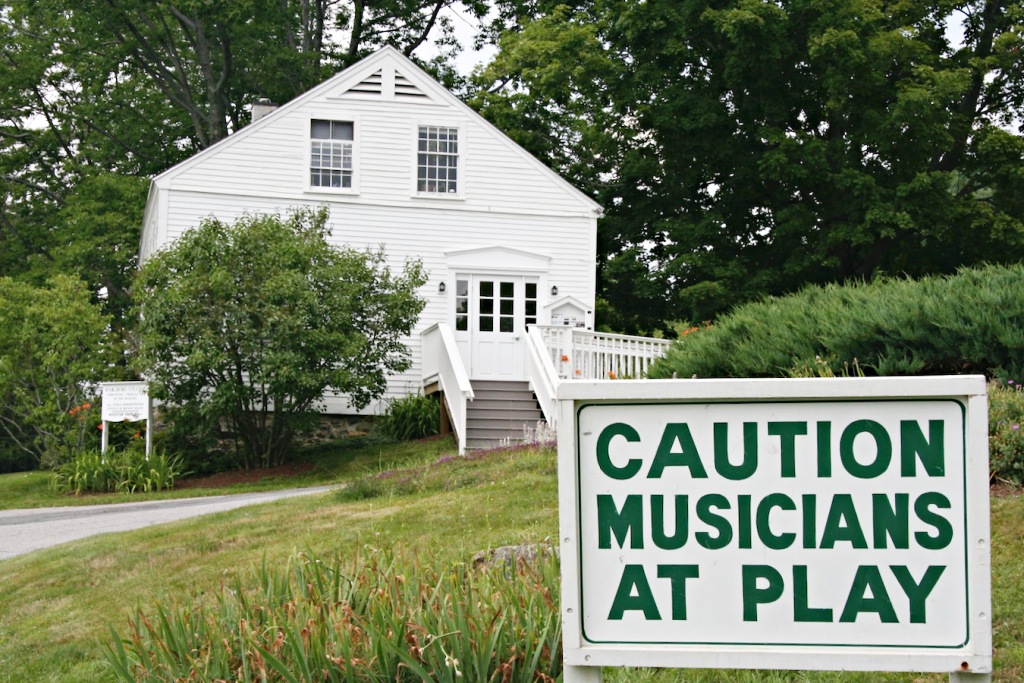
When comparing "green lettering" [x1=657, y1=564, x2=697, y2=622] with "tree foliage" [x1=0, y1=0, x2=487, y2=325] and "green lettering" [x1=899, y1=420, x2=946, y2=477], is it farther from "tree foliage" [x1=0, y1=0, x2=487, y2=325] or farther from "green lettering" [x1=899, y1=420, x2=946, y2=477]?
"tree foliage" [x1=0, y1=0, x2=487, y2=325]

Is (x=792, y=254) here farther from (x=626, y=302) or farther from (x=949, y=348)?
(x=949, y=348)

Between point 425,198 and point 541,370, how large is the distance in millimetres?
5947

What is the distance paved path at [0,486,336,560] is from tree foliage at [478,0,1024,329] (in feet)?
39.7

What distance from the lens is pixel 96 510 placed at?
15.4 meters

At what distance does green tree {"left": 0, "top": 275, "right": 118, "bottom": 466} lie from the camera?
20984 mm

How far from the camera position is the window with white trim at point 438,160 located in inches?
954

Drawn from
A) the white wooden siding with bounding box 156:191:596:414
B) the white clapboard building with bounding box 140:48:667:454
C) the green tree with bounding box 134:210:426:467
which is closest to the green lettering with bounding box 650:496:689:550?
the green tree with bounding box 134:210:426:467

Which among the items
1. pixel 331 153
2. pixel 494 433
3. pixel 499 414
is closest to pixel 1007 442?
pixel 494 433

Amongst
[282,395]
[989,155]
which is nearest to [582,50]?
[989,155]

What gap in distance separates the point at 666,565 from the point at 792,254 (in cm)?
2382

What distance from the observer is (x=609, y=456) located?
7.50 ft

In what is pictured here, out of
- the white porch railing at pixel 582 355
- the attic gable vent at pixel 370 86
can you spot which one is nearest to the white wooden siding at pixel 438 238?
the attic gable vent at pixel 370 86

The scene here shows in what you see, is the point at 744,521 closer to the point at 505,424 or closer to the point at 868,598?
the point at 868,598

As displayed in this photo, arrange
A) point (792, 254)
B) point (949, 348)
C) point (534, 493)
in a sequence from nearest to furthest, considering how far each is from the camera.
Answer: point (534, 493) → point (949, 348) → point (792, 254)
